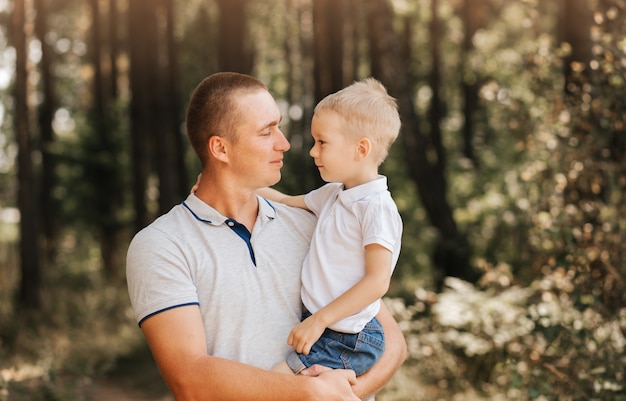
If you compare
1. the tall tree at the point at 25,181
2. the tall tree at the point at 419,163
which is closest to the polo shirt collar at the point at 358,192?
the tall tree at the point at 419,163

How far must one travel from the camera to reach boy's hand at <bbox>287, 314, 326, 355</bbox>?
3.04m

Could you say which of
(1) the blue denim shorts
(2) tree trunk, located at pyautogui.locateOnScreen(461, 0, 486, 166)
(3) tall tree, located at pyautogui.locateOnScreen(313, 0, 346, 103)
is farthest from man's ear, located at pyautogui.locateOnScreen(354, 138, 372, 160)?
(2) tree trunk, located at pyautogui.locateOnScreen(461, 0, 486, 166)

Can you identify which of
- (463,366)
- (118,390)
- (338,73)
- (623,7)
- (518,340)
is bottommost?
(118,390)

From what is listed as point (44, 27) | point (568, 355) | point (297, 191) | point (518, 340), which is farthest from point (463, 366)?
point (44, 27)

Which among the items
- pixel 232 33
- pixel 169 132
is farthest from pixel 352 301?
pixel 169 132

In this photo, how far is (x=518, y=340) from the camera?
273 inches

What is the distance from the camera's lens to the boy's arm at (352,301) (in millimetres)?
3053

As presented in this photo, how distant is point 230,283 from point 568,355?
3.87 m

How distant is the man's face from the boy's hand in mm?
611

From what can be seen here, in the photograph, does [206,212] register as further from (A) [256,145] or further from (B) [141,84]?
(B) [141,84]

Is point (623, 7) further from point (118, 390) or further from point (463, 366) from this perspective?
point (118, 390)

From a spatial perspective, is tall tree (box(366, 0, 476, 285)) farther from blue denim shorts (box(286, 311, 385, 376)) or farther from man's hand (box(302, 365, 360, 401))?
man's hand (box(302, 365, 360, 401))

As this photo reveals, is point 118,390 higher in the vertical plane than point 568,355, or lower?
lower

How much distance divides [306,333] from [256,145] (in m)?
0.77
